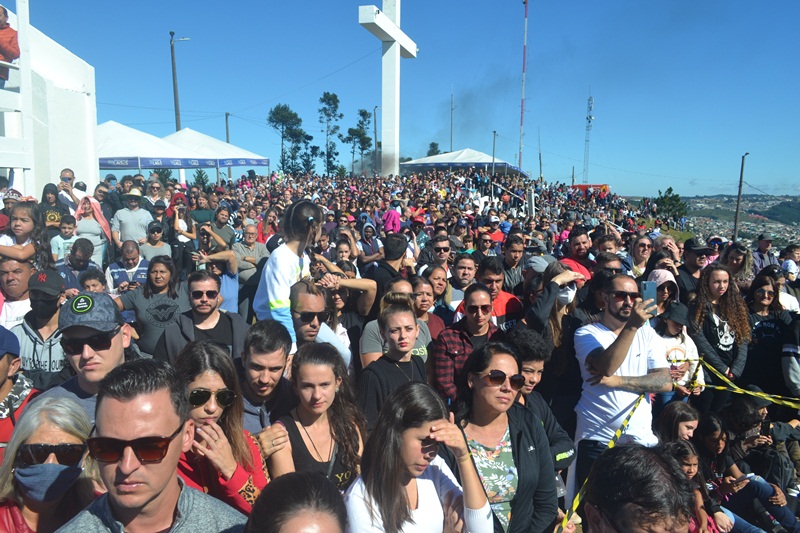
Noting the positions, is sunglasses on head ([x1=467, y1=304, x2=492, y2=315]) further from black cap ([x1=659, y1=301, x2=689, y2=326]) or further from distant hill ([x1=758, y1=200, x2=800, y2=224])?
distant hill ([x1=758, y1=200, x2=800, y2=224])

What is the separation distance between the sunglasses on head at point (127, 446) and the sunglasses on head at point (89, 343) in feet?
3.72

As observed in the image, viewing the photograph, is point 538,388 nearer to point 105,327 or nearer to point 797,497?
point 797,497

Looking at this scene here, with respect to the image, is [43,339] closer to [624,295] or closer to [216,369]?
[216,369]

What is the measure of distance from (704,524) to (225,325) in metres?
3.50

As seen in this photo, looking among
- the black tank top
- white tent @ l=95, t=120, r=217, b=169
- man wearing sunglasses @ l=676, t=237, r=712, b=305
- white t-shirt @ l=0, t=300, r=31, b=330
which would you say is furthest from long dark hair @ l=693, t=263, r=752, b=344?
white tent @ l=95, t=120, r=217, b=169

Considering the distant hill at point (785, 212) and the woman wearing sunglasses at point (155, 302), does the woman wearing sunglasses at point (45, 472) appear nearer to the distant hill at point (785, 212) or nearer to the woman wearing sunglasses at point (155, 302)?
the woman wearing sunglasses at point (155, 302)

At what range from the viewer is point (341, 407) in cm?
285

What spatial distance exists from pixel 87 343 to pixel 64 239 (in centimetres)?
483

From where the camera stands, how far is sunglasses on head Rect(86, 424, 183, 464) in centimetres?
161

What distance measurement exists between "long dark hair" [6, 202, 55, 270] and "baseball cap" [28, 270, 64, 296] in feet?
4.30

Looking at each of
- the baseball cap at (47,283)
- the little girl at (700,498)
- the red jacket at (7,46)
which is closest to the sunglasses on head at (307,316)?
the baseball cap at (47,283)

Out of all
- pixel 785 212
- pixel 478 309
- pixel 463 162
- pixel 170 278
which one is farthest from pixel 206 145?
pixel 785 212

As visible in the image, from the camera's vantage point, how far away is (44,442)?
79.0 inches

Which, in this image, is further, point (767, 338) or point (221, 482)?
point (767, 338)
